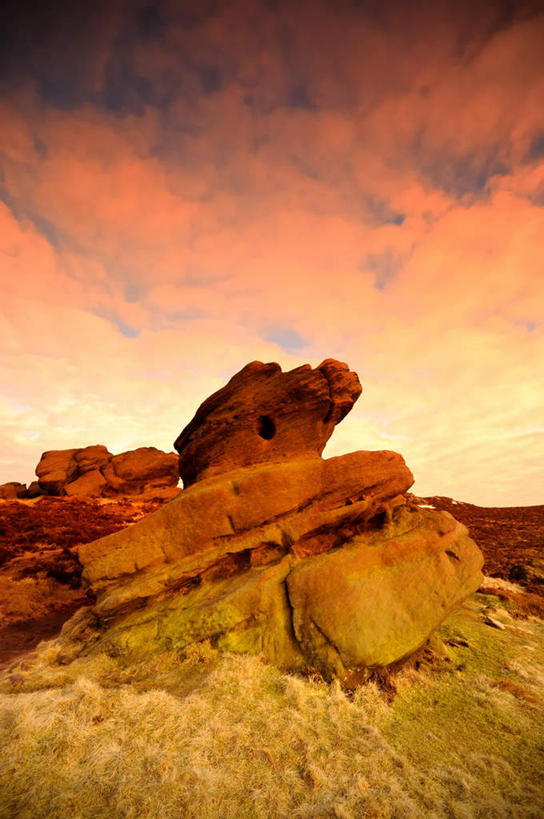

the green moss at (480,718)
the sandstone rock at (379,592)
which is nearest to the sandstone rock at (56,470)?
the sandstone rock at (379,592)

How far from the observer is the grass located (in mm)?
6117

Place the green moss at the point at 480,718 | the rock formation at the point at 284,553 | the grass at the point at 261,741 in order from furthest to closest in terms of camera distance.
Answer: the rock formation at the point at 284,553 → the green moss at the point at 480,718 → the grass at the point at 261,741

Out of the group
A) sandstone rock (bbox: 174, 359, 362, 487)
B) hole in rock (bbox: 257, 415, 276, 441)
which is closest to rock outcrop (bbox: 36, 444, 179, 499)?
sandstone rock (bbox: 174, 359, 362, 487)

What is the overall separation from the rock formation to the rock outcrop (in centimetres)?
4639

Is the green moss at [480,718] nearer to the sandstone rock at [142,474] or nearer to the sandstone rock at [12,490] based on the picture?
the sandstone rock at [142,474]

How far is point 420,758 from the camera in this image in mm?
7344

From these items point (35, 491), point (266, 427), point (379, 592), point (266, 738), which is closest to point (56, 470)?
point (35, 491)

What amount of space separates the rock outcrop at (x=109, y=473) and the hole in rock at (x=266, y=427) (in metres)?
45.3

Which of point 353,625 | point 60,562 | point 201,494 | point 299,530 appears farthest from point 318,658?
point 60,562

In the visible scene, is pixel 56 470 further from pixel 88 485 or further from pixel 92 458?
pixel 88 485

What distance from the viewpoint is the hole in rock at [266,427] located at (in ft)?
58.3

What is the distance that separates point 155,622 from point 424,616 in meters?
8.82

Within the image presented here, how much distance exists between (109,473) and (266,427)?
5163 centimetres

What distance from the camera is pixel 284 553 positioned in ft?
44.5
